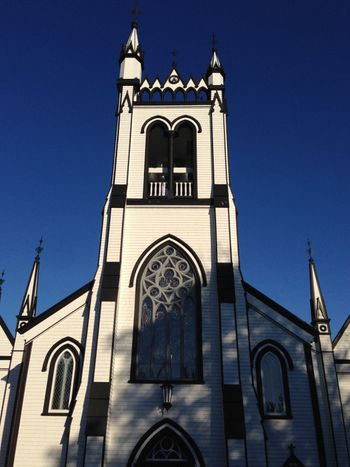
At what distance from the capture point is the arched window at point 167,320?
15875 mm

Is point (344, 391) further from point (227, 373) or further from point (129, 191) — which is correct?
point (129, 191)

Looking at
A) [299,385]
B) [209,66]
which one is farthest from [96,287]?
[209,66]

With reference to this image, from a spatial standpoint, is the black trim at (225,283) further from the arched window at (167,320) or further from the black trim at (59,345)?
the black trim at (59,345)

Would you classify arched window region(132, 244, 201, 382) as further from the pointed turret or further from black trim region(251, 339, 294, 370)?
the pointed turret

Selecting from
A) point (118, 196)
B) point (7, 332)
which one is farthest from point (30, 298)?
point (118, 196)

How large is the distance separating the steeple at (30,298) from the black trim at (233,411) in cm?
765

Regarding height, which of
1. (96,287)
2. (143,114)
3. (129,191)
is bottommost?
(96,287)

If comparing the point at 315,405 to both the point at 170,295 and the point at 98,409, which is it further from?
the point at 98,409

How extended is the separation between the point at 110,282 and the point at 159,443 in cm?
558

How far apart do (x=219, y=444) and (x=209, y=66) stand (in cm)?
1757

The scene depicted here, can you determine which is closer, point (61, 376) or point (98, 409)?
point (98, 409)

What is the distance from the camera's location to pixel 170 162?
67.9 ft

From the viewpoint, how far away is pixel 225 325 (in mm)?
16062

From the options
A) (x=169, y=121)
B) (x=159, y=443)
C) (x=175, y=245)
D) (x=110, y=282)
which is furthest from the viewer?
(x=169, y=121)
